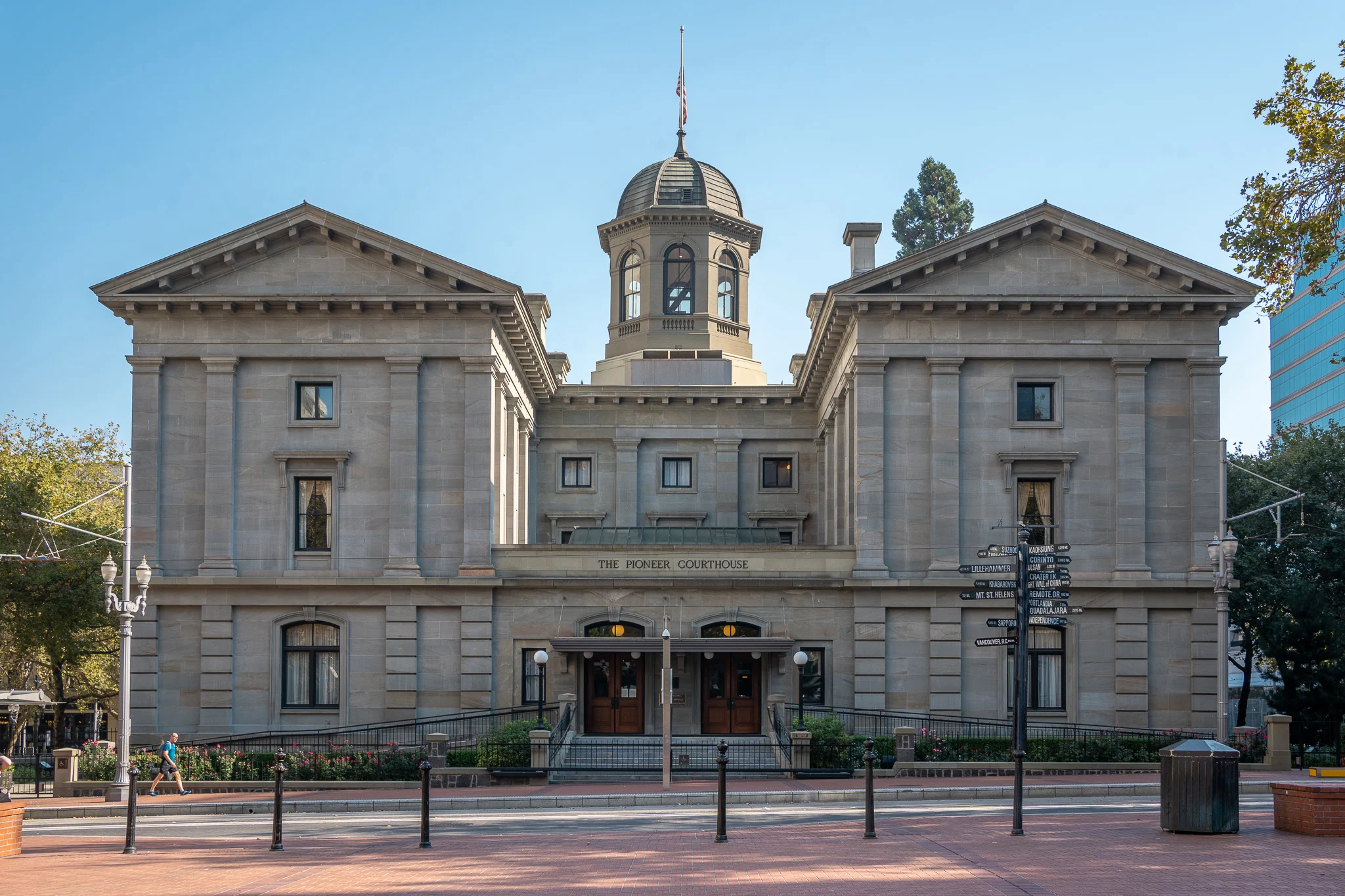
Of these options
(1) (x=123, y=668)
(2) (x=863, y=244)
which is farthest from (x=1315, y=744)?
(1) (x=123, y=668)

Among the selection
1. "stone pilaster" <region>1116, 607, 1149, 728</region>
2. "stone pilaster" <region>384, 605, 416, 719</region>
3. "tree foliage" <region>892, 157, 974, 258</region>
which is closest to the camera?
"stone pilaster" <region>1116, 607, 1149, 728</region>

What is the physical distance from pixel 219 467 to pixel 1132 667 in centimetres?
2650

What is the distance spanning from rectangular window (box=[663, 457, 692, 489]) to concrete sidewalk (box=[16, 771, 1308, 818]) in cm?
2258

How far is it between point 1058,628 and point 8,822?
27.9 metres

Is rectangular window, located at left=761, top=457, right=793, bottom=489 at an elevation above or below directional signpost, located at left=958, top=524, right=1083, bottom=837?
above

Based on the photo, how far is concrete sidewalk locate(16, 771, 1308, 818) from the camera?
2591 cm

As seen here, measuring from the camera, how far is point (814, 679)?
3759 cm

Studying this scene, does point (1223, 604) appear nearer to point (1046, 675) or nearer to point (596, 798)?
point (1046, 675)

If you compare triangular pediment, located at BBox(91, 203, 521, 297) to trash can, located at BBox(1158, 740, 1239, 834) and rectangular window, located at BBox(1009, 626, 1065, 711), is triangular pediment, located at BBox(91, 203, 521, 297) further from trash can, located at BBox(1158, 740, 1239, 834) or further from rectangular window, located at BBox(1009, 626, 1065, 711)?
trash can, located at BBox(1158, 740, 1239, 834)

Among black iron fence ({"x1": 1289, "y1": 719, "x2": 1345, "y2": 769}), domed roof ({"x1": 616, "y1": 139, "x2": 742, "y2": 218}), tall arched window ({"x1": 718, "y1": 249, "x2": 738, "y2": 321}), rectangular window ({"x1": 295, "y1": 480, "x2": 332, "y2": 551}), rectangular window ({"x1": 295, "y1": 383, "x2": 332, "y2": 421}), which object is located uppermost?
domed roof ({"x1": 616, "y1": 139, "x2": 742, "y2": 218})

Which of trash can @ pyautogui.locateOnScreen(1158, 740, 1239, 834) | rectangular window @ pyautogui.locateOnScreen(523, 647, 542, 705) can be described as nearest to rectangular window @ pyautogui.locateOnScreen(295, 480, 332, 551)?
rectangular window @ pyautogui.locateOnScreen(523, 647, 542, 705)

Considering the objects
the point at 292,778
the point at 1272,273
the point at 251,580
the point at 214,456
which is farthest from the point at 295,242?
the point at 1272,273

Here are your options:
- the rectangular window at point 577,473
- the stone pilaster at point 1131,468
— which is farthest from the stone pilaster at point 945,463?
the rectangular window at point 577,473

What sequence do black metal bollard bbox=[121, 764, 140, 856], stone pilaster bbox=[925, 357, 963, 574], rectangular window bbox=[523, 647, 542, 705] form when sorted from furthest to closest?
1. rectangular window bbox=[523, 647, 542, 705]
2. stone pilaster bbox=[925, 357, 963, 574]
3. black metal bollard bbox=[121, 764, 140, 856]
